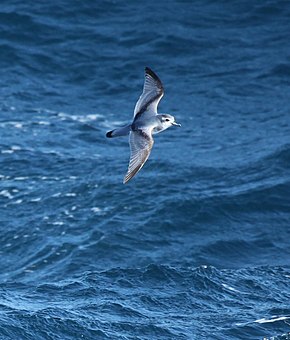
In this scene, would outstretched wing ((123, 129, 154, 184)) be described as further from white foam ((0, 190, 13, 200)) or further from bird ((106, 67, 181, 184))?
white foam ((0, 190, 13, 200))

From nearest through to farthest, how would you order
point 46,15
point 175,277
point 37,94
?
1. point 175,277
2. point 37,94
3. point 46,15

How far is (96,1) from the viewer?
32312 millimetres

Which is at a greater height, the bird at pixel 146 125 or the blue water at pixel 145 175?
the bird at pixel 146 125

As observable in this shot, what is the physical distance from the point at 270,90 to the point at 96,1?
21.7 feet

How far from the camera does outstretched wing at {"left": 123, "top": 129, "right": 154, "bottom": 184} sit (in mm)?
16656

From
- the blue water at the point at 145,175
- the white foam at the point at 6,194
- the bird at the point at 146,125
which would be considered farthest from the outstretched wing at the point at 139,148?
the white foam at the point at 6,194

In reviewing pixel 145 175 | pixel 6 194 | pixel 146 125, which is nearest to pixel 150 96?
pixel 146 125

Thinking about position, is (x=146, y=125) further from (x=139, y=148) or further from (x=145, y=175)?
(x=145, y=175)

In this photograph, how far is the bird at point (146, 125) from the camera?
55.7 ft

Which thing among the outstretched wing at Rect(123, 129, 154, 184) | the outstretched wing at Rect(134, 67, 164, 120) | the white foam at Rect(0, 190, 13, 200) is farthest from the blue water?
the outstretched wing at Rect(134, 67, 164, 120)

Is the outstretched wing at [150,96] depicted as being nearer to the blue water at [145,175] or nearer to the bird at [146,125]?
→ the bird at [146,125]

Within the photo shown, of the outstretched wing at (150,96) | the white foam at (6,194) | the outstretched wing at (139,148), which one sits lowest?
the white foam at (6,194)

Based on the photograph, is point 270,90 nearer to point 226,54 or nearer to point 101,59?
point 226,54

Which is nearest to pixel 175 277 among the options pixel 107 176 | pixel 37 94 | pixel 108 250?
pixel 108 250
